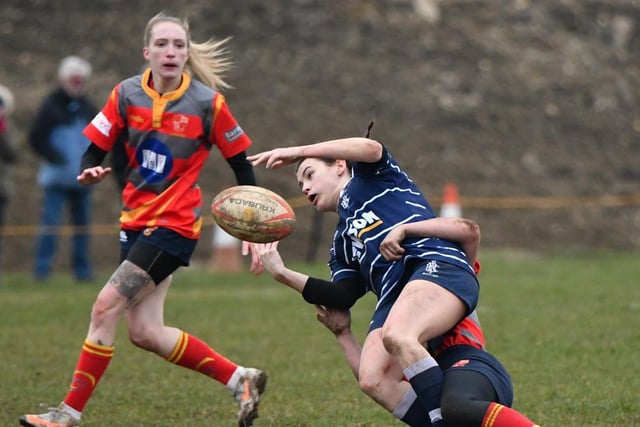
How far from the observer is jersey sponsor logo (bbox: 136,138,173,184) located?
19.6 feet

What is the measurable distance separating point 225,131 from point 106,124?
58 cm

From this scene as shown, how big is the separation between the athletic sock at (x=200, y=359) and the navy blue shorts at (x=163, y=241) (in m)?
0.40

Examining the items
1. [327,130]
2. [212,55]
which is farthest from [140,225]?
[327,130]

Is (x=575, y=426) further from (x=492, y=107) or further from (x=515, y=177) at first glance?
(x=492, y=107)

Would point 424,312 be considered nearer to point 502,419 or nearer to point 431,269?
point 431,269

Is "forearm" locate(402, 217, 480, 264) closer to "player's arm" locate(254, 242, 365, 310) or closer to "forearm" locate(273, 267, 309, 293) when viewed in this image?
"player's arm" locate(254, 242, 365, 310)

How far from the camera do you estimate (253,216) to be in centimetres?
528

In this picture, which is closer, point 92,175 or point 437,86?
point 92,175

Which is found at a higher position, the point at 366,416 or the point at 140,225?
the point at 140,225

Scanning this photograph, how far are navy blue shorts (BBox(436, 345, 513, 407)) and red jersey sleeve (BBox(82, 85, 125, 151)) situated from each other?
208 cm

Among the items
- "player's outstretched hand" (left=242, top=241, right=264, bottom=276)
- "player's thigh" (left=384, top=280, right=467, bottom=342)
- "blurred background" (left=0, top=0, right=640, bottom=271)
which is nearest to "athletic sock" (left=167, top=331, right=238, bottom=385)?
"player's outstretched hand" (left=242, top=241, right=264, bottom=276)

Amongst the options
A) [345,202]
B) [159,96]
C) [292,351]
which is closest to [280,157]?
[345,202]

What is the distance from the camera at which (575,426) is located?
18.3ft

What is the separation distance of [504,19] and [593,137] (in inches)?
108
